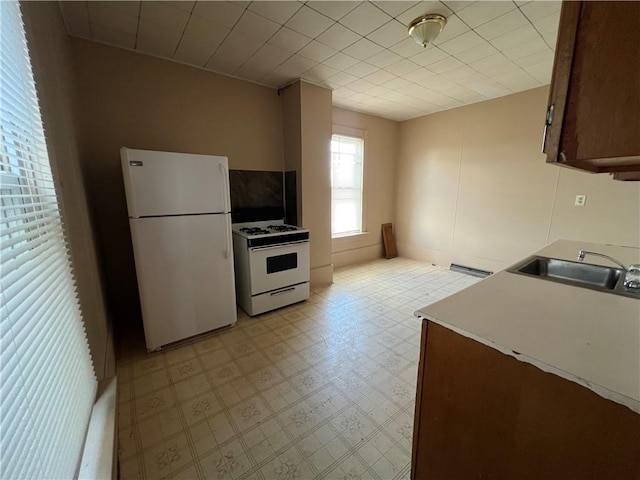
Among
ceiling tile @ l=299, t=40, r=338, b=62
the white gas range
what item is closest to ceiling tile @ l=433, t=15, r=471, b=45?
ceiling tile @ l=299, t=40, r=338, b=62

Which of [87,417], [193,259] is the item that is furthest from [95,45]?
[87,417]

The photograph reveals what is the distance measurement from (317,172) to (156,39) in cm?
200

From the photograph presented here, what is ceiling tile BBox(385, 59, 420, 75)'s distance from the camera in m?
2.66

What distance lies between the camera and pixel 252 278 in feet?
9.00

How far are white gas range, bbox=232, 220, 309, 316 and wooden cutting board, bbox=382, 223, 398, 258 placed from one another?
2.45m

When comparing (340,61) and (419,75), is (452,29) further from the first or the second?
(340,61)

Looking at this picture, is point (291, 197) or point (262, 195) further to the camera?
point (291, 197)

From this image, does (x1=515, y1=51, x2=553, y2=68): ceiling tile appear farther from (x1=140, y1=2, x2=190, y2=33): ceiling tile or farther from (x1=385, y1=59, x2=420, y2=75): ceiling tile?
(x1=140, y1=2, x2=190, y2=33): ceiling tile

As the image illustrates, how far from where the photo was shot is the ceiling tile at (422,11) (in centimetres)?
182

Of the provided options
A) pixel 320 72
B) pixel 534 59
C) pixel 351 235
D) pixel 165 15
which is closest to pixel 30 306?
pixel 165 15

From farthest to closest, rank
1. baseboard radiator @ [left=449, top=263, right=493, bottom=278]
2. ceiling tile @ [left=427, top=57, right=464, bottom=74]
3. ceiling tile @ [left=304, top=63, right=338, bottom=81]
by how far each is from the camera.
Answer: baseboard radiator @ [left=449, top=263, right=493, bottom=278] < ceiling tile @ [left=304, top=63, right=338, bottom=81] < ceiling tile @ [left=427, top=57, right=464, bottom=74]

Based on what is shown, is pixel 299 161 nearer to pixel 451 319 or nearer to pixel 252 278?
pixel 252 278

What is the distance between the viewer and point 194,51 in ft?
7.96

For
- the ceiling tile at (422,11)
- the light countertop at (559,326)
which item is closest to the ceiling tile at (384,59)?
the ceiling tile at (422,11)
